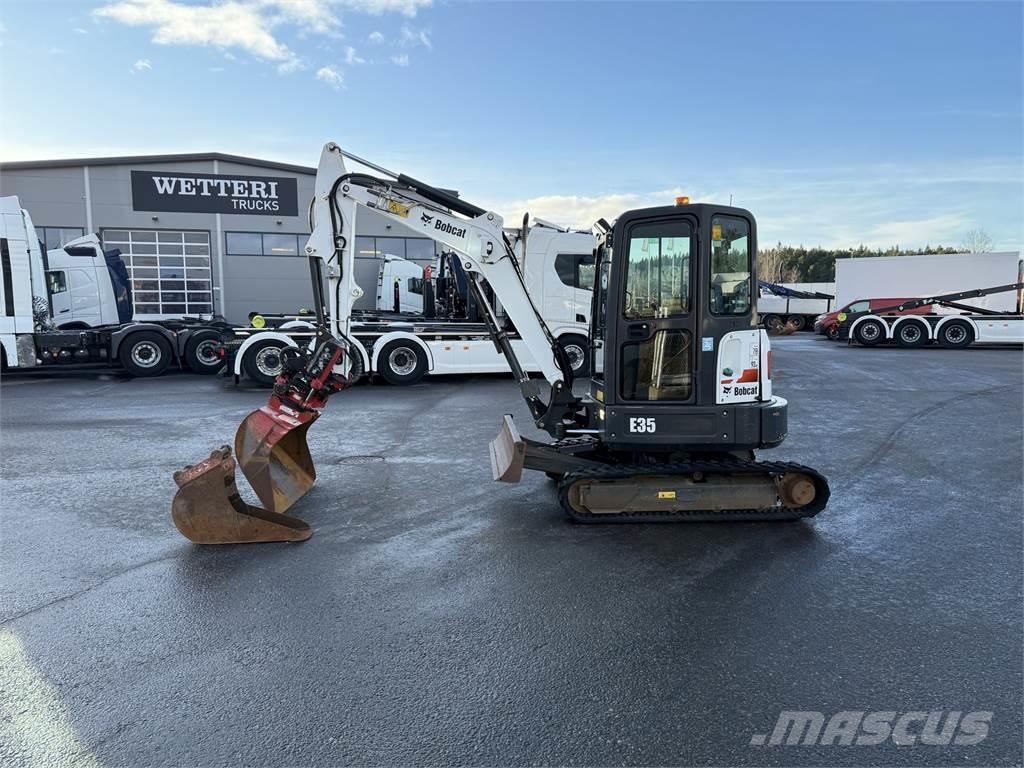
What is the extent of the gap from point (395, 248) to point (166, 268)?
8911 mm

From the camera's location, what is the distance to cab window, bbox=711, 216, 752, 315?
18.8ft

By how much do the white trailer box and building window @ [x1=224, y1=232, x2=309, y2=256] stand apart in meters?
25.5

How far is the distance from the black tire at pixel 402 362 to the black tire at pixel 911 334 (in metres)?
19.3

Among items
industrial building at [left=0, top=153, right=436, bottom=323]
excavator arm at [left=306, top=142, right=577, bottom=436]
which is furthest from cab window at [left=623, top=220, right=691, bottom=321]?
industrial building at [left=0, top=153, right=436, bottom=323]

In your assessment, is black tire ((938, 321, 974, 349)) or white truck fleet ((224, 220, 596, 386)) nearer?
white truck fleet ((224, 220, 596, 386))

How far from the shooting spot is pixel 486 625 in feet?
13.2

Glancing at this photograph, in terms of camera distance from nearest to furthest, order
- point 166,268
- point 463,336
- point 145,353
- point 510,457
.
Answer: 1. point 510,457
2. point 463,336
3. point 145,353
4. point 166,268

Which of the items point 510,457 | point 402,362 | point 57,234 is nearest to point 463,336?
point 402,362

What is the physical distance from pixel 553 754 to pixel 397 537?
9.27 ft

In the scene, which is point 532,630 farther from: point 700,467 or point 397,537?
point 700,467

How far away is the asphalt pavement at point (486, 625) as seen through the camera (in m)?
3.03

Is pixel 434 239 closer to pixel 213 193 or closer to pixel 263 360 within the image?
pixel 263 360

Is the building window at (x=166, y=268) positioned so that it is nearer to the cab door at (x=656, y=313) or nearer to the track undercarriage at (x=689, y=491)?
the track undercarriage at (x=689, y=491)

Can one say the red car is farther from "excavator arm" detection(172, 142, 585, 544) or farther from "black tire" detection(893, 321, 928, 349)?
"excavator arm" detection(172, 142, 585, 544)
